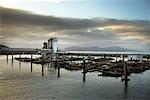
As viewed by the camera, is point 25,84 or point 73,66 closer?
point 25,84

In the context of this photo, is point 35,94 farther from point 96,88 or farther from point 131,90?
point 131,90

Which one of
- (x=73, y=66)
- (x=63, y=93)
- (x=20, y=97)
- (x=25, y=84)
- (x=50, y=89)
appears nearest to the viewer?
(x=20, y=97)

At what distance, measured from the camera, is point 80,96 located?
3634cm

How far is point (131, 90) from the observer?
4159 centimetres

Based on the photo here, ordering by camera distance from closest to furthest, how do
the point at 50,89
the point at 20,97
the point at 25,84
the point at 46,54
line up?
1. the point at 20,97
2. the point at 50,89
3. the point at 25,84
4. the point at 46,54

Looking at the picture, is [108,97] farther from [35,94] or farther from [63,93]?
[35,94]

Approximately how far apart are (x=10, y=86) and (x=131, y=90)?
19561mm

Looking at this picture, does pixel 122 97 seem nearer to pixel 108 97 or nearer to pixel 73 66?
pixel 108 97

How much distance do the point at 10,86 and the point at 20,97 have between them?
9.18 metres

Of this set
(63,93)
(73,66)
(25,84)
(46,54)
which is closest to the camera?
(63,93)

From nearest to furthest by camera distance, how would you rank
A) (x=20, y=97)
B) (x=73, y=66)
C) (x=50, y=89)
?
(x=20, y=97)
(x=50, y=89)
(x=73, y=66)

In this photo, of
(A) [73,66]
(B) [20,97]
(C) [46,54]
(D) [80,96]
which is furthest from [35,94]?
(C) [46,54]

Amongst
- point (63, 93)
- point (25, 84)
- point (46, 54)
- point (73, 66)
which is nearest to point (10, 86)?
point (25, 84)

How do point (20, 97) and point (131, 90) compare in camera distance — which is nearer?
point (20, 97)
